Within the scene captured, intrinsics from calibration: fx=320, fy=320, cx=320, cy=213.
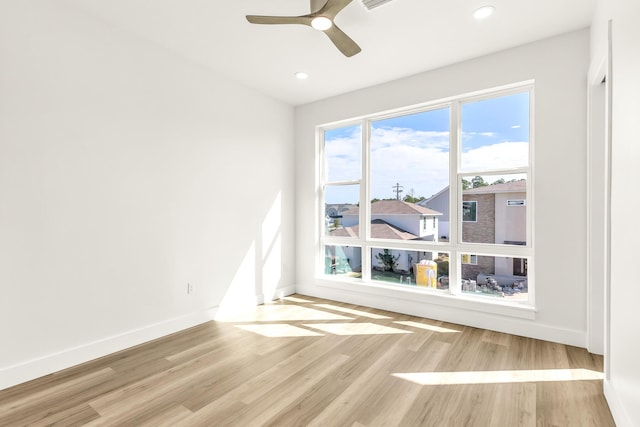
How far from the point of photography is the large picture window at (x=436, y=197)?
326 cm

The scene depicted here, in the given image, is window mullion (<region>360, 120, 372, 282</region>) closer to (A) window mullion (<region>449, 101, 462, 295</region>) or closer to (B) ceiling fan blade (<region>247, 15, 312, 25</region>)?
(A) window mullion (<region>449, 101, 462, 295</region>)

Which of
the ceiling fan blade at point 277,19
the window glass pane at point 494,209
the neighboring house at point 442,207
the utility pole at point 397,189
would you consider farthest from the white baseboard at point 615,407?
the ceiling fan blade at point 277,19

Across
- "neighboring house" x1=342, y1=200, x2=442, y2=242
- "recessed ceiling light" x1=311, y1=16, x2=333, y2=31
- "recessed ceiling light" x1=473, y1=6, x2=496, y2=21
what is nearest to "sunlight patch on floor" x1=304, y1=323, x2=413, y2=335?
"neighboring house" x1=342, y1=200, x2=442, y2=242

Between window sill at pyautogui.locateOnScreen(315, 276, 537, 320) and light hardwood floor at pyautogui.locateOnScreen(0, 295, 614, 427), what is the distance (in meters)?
0.24

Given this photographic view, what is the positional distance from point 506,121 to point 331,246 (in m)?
2.62

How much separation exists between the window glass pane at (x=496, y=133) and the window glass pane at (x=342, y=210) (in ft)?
4.84

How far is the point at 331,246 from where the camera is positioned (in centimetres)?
462

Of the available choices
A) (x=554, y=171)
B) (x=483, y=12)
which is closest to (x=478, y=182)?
(x=554, y=171)

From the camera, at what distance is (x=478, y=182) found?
11.3 feet

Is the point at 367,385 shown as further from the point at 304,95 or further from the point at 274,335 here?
the point at 304,95

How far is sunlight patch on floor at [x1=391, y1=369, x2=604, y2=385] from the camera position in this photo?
2295 millimetres

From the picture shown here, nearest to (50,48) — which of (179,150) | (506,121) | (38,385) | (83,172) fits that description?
(83,172)

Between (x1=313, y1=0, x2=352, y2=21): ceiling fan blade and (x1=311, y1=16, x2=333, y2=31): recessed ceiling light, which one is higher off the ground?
(x1=311, y1=16, x2=333, y2=31): recessed ceiling light

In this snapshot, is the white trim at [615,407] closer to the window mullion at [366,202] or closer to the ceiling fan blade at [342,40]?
the window mullion at [366,202]
